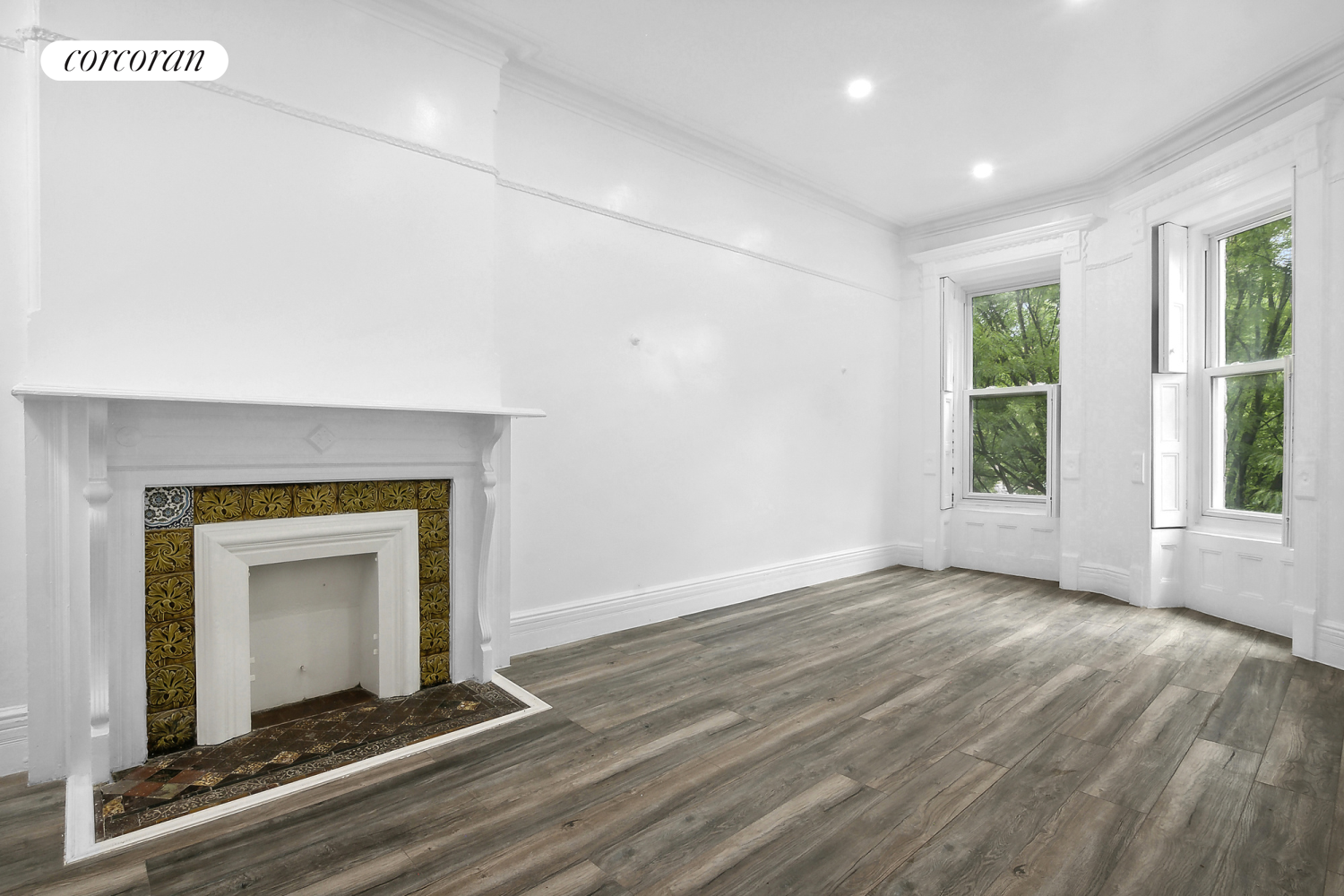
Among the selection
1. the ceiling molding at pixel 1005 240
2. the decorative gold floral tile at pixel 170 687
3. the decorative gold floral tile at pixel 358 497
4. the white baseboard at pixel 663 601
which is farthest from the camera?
the ceiling molding at pixel 1005 240

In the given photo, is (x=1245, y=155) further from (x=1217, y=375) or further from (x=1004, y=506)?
(x=1004, y=506)

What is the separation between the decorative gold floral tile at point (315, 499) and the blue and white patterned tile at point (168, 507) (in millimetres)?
372

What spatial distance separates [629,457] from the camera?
410 centimetres

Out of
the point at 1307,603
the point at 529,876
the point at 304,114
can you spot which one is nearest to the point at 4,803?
the point at 529,876

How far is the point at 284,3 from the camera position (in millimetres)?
2676

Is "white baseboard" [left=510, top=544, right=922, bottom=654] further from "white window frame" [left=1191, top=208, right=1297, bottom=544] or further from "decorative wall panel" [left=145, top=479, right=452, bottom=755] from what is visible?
"white window frame" [left=1191, top=208, right=1297, bottom=544]

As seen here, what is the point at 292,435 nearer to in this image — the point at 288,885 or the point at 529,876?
the point at 288,885

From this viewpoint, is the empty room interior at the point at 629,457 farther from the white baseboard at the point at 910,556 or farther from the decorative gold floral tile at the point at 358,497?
the white baseboard at the point at 910,556

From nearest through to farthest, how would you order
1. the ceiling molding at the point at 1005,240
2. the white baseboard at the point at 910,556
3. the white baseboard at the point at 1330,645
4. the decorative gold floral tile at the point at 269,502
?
the decorative gold floral tile at the point at 269,502 < the white baseboard at the point at 1330,645 < the ceiling molding at the point at 1005,240 < the white baseboard at the point at 910,556

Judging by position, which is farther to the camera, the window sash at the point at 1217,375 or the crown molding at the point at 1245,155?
the window sash at the point at 1217,375

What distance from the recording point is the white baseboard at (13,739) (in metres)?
2.30

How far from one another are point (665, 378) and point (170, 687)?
288 centimetres

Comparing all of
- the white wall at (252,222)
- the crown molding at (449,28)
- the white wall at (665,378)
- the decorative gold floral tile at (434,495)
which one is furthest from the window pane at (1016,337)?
the decorative gold floral tile at (434,495)
